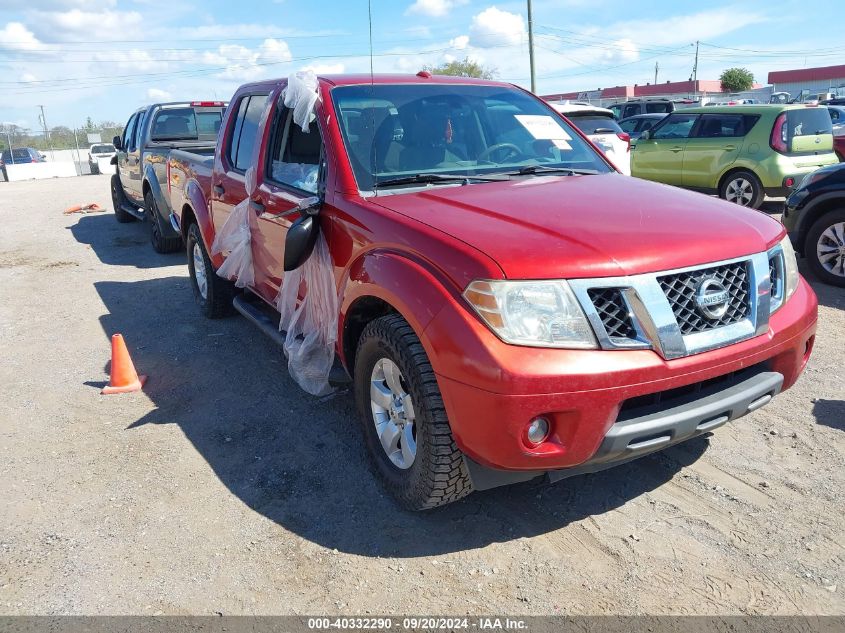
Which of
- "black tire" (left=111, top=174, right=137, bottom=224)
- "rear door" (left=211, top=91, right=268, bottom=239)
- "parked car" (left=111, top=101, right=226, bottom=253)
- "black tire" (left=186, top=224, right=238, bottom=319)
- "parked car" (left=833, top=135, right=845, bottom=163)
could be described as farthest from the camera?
"black tire" (left=111, top=174, right=137, bottom=224)

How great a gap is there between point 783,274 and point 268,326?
306 centimetres

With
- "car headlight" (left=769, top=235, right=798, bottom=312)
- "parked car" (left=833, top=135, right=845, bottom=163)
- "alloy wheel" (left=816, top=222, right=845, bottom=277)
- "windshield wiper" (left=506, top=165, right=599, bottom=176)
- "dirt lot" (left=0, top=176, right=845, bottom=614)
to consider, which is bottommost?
"dirt lot" (left=0, top=176, right=845, bottom=614)

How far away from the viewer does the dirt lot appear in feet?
8.65

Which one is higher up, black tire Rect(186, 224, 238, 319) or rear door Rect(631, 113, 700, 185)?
rear door Rect(631, 113, 700, 185)

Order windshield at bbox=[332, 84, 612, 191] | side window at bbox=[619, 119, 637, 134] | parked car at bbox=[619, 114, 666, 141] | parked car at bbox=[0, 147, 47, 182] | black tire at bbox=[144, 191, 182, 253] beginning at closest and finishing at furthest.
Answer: windshield at bbox=[332, 84, 612, 191]
black tire at bbox=[144, 191, 182, 253]
parked car at bbox=[619, 114, 666, 141]
side window at bbox=[619, 119, 637, 134]
parked car at bbox=[0, 147, 47, 182]

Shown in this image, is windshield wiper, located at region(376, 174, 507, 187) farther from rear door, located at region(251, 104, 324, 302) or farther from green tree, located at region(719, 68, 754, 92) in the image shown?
green tree, located at region(719, 68, 754, 92)

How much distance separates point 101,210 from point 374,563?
48.7ft

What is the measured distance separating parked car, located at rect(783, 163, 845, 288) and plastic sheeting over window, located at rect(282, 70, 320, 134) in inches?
206

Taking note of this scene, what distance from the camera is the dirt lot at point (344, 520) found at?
2637 millimetres

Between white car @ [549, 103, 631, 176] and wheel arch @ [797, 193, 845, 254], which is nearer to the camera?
wheel arch @ [797, 193, 845, 254]

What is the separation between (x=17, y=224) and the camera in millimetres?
13734

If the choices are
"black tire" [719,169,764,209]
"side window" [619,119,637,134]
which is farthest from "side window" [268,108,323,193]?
"side window" [619,119,637,134]

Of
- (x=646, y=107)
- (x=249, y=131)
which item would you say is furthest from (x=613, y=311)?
(x=646, y=107)

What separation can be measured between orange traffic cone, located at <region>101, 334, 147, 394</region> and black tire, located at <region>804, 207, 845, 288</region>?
632cm
